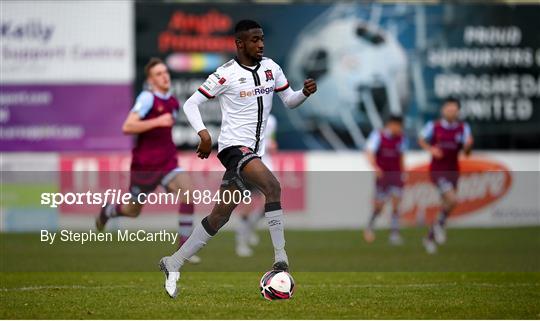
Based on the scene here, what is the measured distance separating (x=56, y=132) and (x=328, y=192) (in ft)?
19.3

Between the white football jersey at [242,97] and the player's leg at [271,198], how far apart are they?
1.21ft

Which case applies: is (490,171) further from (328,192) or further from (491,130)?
(328,192)

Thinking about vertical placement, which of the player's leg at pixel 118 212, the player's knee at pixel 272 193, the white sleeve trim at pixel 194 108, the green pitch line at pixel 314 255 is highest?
the white sleeve trim at pixel 194 108

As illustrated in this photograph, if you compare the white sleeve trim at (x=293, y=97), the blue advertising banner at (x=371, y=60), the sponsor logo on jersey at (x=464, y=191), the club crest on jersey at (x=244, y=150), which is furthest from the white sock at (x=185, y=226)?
the sponsor logo on jersey at (x=464, y=191)

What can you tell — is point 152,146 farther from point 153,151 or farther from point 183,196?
point 183,196

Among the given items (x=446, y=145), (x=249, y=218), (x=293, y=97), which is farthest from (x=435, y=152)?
(x=293, y=97)

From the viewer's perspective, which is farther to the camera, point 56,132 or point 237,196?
point 56,132

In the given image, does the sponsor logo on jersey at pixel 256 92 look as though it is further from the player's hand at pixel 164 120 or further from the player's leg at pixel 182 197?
the player's hand at pixel 164 120

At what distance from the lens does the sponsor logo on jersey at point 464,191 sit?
A: 24.3 m

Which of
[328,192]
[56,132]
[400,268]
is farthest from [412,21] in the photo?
[400,268]

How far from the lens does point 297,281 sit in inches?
500

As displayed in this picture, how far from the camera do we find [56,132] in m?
23.9

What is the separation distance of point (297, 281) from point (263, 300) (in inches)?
92.8

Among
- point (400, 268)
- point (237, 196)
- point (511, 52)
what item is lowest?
point (400, 268)
